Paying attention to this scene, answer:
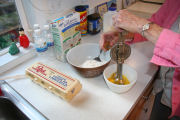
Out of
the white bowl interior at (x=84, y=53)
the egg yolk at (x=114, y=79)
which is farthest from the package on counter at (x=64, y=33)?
→ the egg yolk at (x=114, y=79)

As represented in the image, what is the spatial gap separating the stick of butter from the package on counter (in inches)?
5.4

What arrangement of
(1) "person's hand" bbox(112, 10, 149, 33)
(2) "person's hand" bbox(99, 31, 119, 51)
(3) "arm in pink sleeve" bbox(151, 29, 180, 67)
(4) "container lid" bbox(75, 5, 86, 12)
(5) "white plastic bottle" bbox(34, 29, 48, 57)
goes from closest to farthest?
(3) "arm in pink sleeve" bbox(151, 29, 180, 67)
(1) "person's hand" bbox(112, 10, 149, 33)
(2) "person's hand" bbox(99, 31, 119, 51)
(5) "white plastic bottle" bbox(34, 29, 48, 57)
(4) "container lid" bbox(75, 5, 86, 12)

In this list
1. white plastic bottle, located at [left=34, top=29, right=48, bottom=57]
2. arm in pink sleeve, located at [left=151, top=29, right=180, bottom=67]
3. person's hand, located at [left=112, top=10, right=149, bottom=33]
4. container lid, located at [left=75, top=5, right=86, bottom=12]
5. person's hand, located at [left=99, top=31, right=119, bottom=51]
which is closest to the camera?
arm in pink sleeve, located at [left=151, top=29, right=180, bottom=67]

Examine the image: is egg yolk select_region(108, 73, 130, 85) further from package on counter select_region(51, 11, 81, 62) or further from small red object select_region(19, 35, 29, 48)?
small red object select_region(19, 35, 29, 48)

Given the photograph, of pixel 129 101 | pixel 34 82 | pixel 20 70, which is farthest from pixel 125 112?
pixel 20 70

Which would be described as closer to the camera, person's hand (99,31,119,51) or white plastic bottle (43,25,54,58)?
person's hand (99,31,119,51)

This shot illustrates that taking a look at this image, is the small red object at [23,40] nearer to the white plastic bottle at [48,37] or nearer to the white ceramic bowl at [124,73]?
the white plastic bottle at [48,37]

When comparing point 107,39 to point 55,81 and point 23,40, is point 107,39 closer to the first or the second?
point 55,81

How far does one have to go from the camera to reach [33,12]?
33.6 inches

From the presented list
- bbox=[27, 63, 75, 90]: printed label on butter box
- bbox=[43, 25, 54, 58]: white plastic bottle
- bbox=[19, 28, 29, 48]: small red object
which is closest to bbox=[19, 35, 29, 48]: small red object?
bbox=[19, 28, 29, 48]: small red object

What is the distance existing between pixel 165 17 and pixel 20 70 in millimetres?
895

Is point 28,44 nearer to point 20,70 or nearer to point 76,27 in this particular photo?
point 20,70

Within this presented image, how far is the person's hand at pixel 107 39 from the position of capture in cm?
72

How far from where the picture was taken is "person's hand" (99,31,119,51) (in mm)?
719
